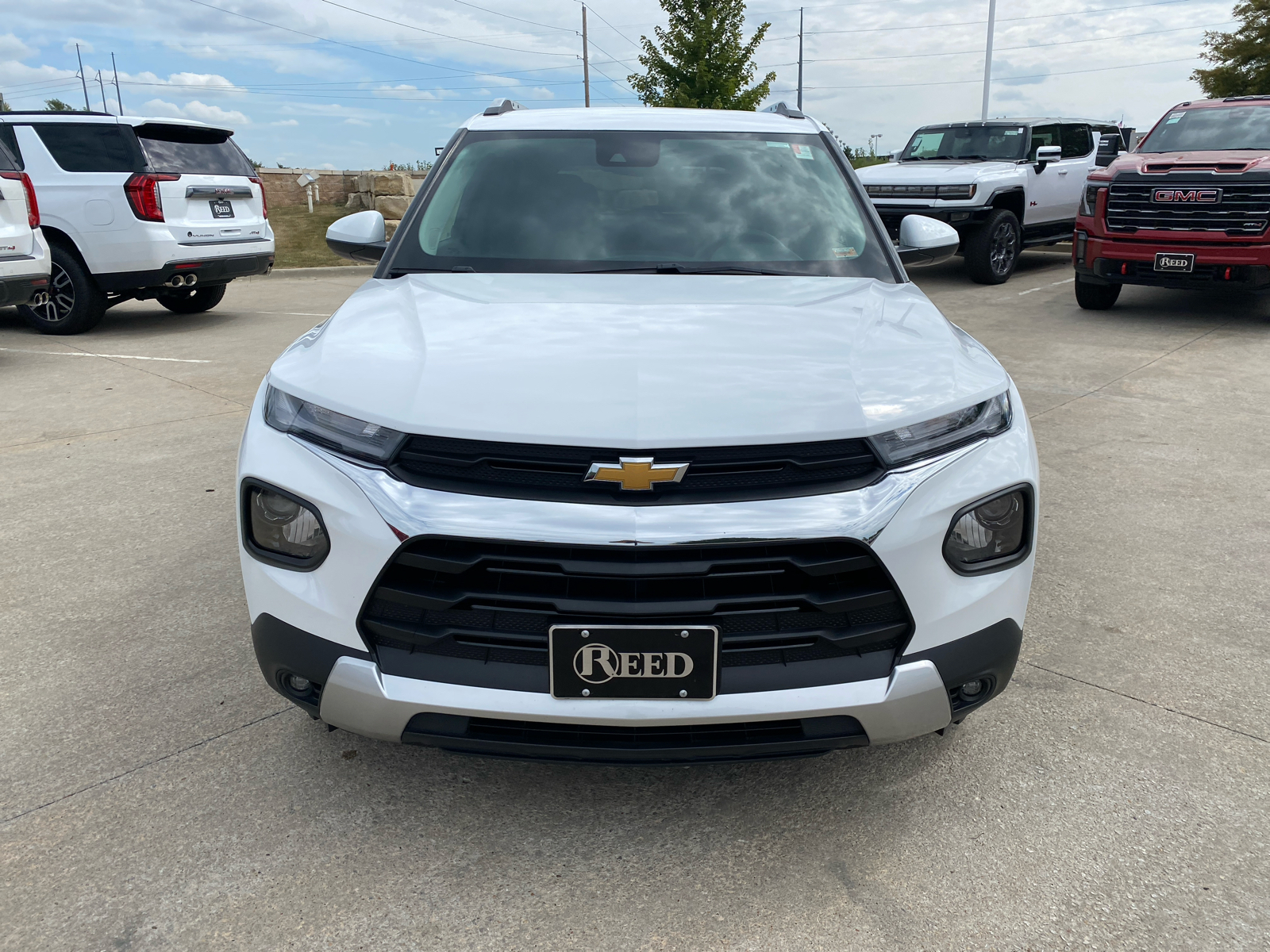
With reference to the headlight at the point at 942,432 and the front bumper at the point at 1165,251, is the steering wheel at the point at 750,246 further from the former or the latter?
the front bumper at the point at 1165,251

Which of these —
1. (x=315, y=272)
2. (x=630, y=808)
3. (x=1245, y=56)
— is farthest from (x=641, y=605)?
(x=1245, y=56)

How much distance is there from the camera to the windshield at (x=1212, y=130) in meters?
8.98

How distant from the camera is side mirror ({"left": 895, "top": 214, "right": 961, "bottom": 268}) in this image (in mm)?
3660

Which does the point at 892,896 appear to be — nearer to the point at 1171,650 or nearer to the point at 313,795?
the point at 313,795

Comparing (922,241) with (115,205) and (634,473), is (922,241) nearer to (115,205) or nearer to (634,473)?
(634,473)

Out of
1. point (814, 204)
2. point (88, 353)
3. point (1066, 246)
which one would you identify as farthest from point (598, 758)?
point (1066, 246)

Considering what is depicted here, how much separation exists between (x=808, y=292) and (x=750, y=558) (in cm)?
113

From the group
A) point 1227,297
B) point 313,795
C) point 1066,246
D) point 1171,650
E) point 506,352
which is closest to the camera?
point 506,352

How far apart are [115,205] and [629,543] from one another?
27.4 feet

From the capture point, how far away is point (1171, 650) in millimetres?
3074

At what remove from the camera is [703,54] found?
73.7 feet

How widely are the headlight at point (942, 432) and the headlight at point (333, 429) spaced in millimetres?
994

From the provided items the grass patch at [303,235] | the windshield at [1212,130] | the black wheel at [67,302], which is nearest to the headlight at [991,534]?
the windshield at [1212,130]

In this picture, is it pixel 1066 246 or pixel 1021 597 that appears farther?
pixel 1066 246
